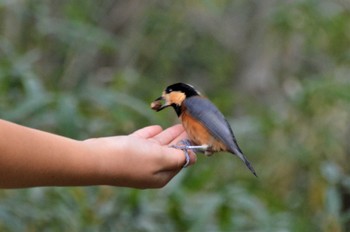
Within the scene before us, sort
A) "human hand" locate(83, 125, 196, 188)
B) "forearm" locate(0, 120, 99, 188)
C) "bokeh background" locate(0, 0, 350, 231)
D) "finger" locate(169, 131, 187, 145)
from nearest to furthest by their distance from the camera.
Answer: "forearm" locate(0, 120, 99, 188) < "human hand" locate(83, 125, 196, 188) < "finger" locate(169, 131, 187, 145) < "bokeh background" locate(0, 0, 350, 231)

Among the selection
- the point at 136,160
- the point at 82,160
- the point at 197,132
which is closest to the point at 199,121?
the point at 197,132

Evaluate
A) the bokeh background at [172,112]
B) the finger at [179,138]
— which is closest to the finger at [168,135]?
the finger at [179,138]

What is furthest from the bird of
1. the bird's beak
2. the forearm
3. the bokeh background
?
the bokeh background

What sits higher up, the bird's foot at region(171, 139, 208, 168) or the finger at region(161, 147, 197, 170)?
the bird's foot at region(171, 139, 208, 168)

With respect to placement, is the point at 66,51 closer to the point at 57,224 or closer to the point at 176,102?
the point at 57,224

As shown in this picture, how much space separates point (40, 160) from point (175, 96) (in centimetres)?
51

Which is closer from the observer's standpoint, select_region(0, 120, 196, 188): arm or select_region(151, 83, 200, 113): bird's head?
select_region(0, 120, 196, 188): arm

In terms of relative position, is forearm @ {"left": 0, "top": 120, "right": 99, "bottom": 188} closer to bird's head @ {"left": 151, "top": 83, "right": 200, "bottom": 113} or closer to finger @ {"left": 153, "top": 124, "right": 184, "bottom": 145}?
finger @ {"left": 153, "top": 124, "right": 184, "bottom": 145}

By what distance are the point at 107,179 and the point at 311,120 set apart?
2296mm

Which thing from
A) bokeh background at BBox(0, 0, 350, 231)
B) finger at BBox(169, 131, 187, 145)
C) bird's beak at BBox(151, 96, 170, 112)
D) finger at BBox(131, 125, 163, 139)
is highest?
bokeh background at BBox(0, 0, 350, 231)

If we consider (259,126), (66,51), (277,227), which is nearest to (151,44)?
(66,51)

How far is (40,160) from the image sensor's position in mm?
1541

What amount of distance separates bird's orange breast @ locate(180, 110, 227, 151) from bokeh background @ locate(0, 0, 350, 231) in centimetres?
103

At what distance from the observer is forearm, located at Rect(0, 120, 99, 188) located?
4.91 feet
